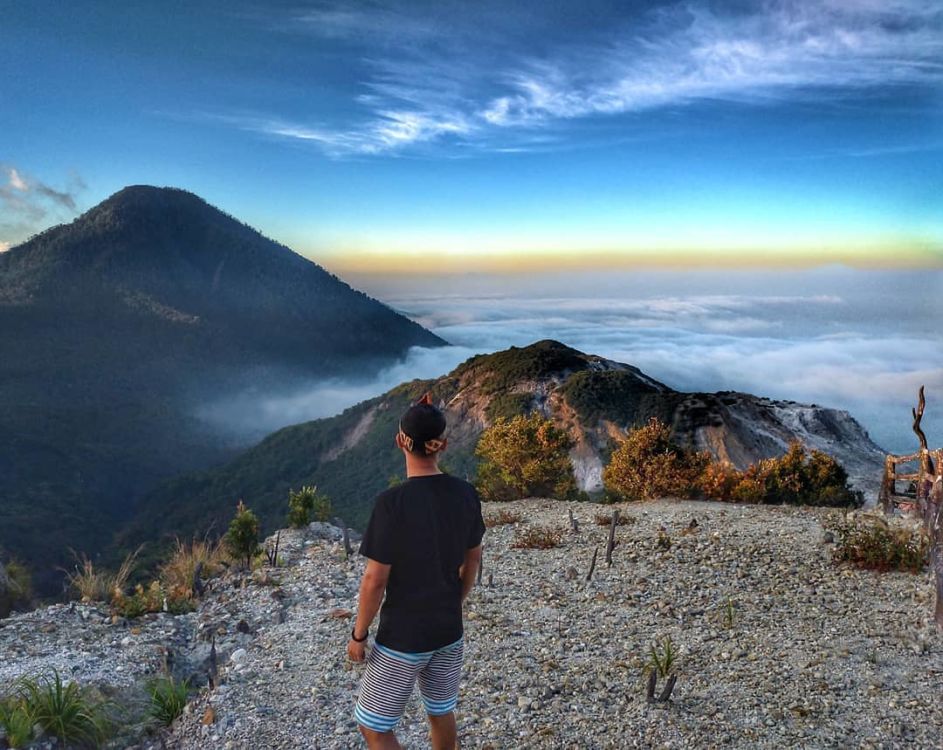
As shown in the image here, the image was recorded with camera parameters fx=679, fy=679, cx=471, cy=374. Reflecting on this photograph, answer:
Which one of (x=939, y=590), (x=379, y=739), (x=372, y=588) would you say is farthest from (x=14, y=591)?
(x=939, y=590)

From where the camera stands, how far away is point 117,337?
310 ft

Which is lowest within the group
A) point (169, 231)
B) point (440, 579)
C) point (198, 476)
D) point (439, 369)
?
point (198, 476)

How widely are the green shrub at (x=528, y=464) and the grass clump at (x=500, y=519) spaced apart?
567 centimetres

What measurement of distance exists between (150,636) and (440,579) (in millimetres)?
7772

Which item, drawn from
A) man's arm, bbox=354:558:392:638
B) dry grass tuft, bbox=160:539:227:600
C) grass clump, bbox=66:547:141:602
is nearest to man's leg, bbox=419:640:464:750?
man's arm, bbox=354:558:392:638

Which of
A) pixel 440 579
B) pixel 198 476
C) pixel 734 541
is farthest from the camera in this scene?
pixel 198 476

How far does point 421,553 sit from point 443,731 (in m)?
1.26

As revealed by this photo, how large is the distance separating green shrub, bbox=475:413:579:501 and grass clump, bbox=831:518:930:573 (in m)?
11.5

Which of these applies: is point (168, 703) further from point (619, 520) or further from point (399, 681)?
point (619, 520)

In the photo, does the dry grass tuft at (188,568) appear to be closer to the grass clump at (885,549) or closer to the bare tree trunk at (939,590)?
the grass clump at (885,549)

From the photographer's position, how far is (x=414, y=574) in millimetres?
3461

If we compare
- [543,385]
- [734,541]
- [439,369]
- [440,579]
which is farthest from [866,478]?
[439,369]

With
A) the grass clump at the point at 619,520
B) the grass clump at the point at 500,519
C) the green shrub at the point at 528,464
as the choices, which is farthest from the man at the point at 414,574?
the green shrub at the point at 528,464

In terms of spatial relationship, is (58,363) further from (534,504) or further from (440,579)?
(440,579)
